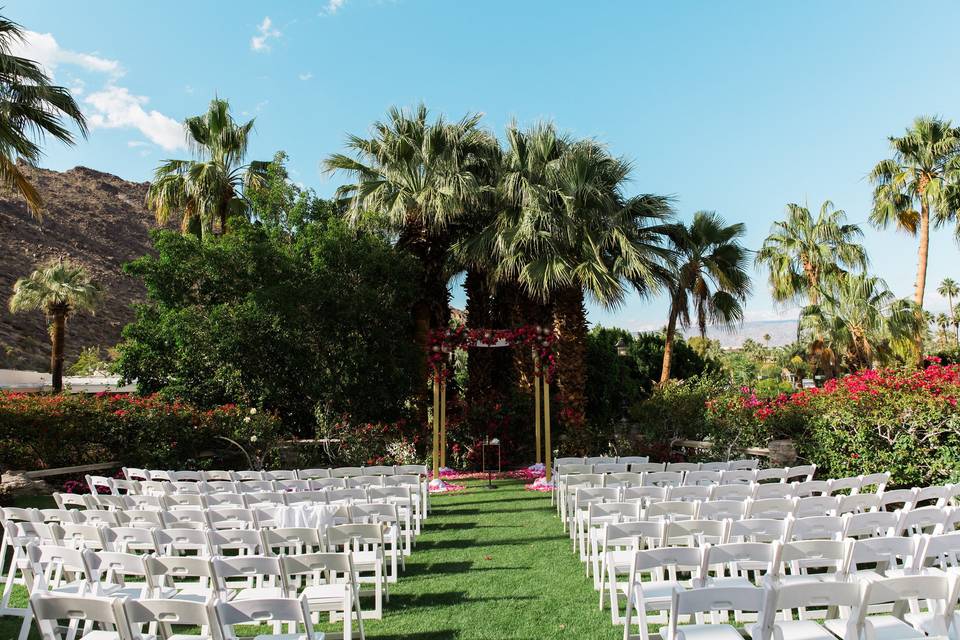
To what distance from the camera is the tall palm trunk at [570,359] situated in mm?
15281

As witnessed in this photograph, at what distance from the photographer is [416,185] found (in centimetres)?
1545

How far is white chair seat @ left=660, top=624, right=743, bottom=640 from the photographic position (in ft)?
12.7

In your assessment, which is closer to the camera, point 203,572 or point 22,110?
point 203,572

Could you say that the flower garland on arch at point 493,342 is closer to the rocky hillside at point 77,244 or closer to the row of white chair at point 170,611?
the row of white chair at point 170,611

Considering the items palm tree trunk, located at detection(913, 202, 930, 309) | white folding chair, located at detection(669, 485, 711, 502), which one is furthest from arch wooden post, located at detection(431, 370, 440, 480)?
palm tree trunk, located at detection(913, 202, 930, 309)

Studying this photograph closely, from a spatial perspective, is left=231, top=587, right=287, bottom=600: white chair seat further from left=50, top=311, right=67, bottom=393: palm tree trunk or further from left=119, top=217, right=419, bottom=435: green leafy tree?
left=50, top=311, right=67, bottom=393: palm tree trunk

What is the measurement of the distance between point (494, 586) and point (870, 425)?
6.36 meters

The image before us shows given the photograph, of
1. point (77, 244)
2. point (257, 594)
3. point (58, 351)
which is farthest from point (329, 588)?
point (77, 244)

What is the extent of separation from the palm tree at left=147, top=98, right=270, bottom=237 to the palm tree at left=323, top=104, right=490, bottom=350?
9.22 feet

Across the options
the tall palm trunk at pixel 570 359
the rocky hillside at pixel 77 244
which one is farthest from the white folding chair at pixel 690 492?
the rocky hillside at pixel 77 244

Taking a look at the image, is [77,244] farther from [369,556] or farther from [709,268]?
[369,556]

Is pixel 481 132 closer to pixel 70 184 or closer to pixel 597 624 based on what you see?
pixel 597 624

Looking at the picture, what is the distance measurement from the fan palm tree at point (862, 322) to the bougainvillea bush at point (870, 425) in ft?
30.4

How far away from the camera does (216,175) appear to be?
674 inches
